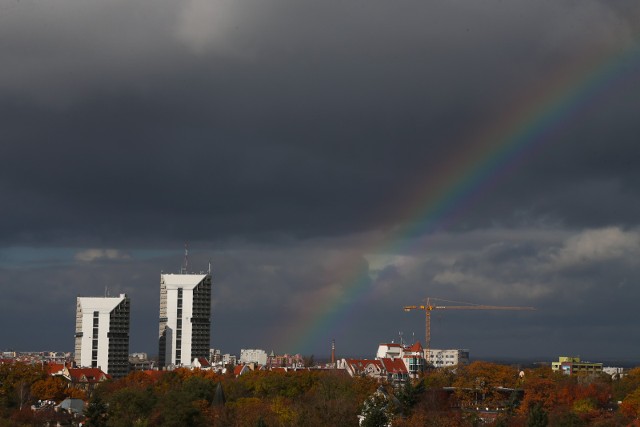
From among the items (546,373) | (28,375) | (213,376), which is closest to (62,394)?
(28,375)

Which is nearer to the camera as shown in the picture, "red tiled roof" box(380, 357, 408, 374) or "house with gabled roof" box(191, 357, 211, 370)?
"red tiled roof" box(380, 357, 408, 374)

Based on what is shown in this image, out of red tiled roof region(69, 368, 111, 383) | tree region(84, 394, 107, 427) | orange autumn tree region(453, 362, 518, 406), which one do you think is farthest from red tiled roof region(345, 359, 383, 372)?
tree region(84, 394, 107, 427)

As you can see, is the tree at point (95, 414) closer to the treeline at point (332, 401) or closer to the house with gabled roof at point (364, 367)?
the treeline at point (332, 401)

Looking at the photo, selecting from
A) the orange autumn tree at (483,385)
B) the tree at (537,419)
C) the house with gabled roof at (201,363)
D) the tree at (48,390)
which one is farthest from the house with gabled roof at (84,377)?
the tree at (537,419)

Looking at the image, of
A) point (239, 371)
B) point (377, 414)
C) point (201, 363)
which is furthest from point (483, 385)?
point (201, 363)

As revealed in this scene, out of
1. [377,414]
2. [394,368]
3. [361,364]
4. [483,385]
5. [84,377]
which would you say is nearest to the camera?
[377,414]

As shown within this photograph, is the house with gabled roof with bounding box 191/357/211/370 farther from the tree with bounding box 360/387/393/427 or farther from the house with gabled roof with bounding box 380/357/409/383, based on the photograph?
the tree with bounding box 360/387/393/427

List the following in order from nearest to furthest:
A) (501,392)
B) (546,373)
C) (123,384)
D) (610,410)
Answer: (610,410) < (501,392) < (123,384) < (546,373)

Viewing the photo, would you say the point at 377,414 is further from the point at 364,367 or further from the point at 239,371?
the point at 364,367

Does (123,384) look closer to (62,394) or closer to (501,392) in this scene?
(62,394)
